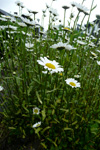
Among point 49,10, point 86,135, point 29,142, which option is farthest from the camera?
point 49,10

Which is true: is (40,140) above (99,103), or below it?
below

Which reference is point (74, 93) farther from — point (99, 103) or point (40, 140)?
point (40, 140)

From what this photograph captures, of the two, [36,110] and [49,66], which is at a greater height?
[49,66]

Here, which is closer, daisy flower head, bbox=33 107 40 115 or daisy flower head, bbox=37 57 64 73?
daisy flower head, bbox=37 57 64 73

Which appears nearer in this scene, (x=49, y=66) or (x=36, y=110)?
(x=49, y=66)

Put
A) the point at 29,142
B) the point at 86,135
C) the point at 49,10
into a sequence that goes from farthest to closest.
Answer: the point at 49,10 < the point at 29,142 < the point at 86,135

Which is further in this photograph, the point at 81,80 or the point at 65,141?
the point at 81,80

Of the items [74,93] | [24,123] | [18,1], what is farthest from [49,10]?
[24,123]

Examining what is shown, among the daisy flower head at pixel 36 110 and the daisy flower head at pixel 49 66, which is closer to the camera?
the daisy flower head at pixel 49 66

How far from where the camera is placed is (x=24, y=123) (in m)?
1.57

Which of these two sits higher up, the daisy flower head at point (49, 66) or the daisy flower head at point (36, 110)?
the daisy flower head at point (49, 66)

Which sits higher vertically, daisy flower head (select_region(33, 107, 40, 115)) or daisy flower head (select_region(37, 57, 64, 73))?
daisy flower head (select_region(37, 57, 64, 73))

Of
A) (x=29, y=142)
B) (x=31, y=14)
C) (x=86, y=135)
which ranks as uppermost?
(x=31, y=14)

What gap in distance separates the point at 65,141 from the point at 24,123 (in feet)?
1.64
